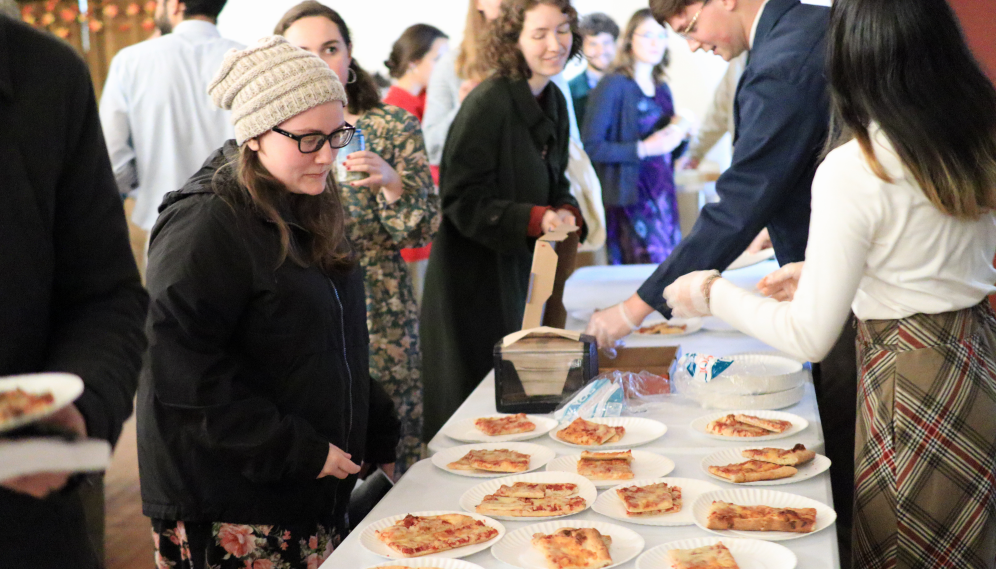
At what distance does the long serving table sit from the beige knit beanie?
2.44ft

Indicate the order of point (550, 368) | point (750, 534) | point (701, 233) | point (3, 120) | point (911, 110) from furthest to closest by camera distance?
point (701, 233), point (550, 368), point (911, 110), point (750, 534), point (3, 120)

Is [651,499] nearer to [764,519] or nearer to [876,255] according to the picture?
[764,519]

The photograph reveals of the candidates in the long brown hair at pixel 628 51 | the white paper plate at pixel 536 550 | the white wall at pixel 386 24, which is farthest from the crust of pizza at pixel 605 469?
the white wall at pixel 386 24

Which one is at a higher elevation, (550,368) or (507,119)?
(507,119)

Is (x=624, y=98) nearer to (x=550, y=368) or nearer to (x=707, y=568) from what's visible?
(x=550, y=368)

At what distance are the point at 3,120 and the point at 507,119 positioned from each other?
91.2 inches

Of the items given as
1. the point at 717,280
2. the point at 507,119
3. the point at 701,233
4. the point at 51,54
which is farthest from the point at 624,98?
the point at 51,54

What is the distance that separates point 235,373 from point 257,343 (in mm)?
80

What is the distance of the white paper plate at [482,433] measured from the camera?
1.92 meters

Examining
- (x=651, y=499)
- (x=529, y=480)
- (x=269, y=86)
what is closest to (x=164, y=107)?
(x=269, y=86)

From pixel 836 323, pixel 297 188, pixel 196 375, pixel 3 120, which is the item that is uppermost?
pixel 3 120

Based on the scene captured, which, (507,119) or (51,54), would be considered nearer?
(51,54)

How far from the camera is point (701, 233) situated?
2311 millimetres

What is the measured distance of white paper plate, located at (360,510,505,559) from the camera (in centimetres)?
136
